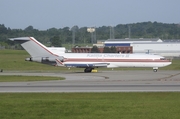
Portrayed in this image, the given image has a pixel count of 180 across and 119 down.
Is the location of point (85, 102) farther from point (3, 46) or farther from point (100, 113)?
point (3, 46)

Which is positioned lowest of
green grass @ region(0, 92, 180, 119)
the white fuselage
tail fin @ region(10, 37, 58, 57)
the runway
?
the runway

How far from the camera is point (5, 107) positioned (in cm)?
2131

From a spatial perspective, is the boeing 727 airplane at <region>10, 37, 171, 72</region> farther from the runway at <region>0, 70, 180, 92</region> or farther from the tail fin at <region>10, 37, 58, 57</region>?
the runway at <region>0, 70, 180, 92</region>

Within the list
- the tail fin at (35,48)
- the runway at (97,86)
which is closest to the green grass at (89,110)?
the runway at (97,86)

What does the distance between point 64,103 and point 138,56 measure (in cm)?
4181

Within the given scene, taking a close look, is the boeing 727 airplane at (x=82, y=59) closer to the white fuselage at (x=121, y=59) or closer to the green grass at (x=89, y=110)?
the white fuselage at (x=121, y=59)

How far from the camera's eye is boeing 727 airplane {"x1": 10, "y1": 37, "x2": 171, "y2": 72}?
61844 millimetres

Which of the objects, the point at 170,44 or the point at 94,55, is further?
the point at 170,44

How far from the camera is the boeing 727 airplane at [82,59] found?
61.8 metres

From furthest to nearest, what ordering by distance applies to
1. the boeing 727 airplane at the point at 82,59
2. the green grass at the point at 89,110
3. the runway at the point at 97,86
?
the boeing 727 airplane at the point at 82,59
the runway at the point at 97,86
the green grass at the point at 89,110

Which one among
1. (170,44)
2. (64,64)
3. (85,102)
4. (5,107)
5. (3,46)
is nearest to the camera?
(5,107)

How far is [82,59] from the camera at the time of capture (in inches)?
2454

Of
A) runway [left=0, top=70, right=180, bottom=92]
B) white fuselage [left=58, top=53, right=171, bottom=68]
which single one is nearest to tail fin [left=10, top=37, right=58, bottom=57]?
white fuselage [left=58, top=53, right=171, bottom=68]

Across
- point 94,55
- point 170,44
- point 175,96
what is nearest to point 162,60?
point 94,55
